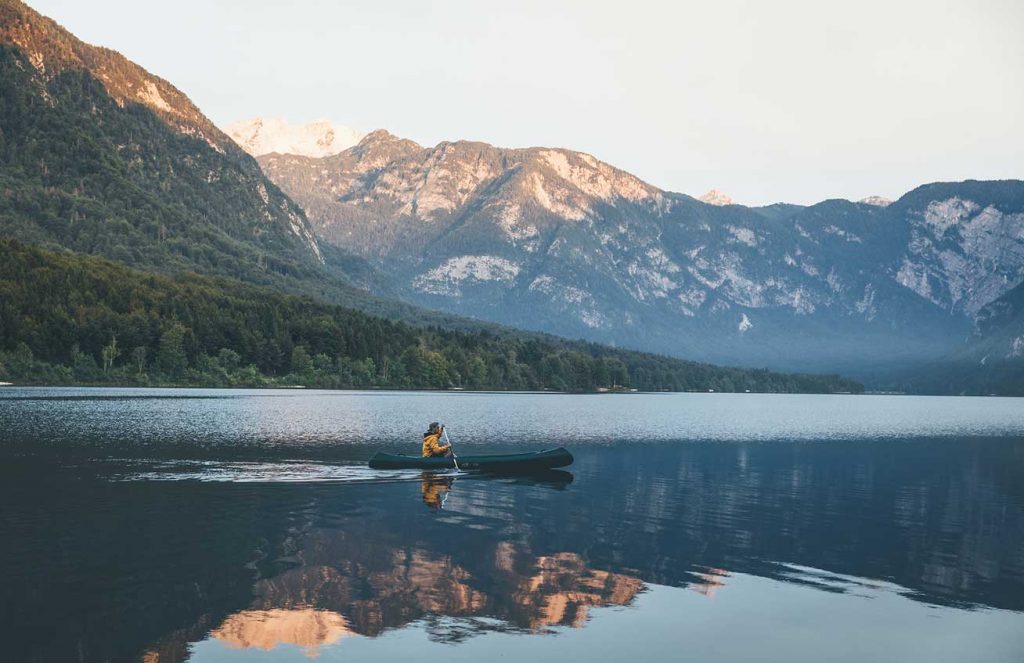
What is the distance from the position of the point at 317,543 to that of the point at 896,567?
27905 mm

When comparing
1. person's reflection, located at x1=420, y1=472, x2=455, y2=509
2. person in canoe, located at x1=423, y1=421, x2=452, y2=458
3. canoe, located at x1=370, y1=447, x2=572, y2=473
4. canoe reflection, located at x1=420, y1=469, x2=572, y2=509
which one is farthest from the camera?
person in canoe, located at x1=423, y1=421, x2=452, y2=458

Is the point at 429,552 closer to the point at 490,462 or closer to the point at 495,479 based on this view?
the point at 495,479

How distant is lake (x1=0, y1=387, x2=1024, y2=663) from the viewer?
30922 mm

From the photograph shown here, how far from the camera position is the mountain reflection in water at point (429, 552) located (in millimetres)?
32188

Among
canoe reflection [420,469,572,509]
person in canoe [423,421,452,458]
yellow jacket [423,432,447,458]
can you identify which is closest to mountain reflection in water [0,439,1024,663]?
canoe reflection [420,469,572,509]

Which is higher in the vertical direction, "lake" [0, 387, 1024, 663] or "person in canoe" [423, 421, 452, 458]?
"person in canoe" [423, 421, 452, 458]

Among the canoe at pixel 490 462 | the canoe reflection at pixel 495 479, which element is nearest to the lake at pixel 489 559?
the canoe reflection at pixel 495 479

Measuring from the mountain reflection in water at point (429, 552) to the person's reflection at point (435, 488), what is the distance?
0.70 ft

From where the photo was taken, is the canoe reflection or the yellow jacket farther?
the yellow jacket

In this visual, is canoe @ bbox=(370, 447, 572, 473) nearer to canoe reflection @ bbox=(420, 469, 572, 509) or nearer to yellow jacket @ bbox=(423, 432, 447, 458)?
canoe reflection @ bbox=(420, 469, 572, 509)

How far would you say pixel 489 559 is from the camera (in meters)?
43.5

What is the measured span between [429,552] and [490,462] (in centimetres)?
3432

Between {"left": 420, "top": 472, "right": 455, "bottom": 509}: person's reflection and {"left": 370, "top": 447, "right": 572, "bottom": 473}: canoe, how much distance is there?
3.91 ft

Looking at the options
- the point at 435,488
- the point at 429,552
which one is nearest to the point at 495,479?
the point at 435,488
